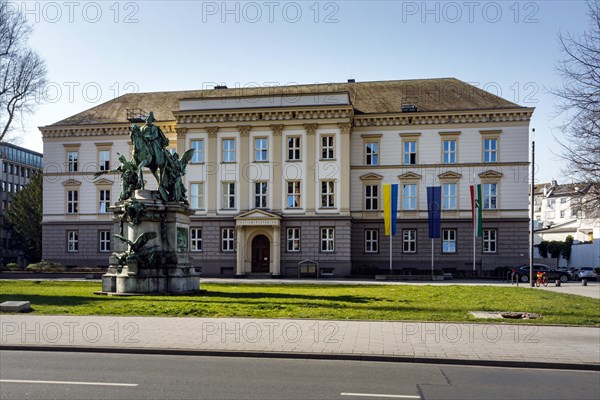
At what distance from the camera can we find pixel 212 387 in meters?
9.12

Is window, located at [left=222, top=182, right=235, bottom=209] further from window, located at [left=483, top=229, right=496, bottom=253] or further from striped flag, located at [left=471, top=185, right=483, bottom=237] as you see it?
window, located at [left=483, top=229, right=496, bottom=253]

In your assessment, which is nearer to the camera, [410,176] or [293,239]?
[293,239]

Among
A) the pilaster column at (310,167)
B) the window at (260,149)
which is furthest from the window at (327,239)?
the window at (260,149)

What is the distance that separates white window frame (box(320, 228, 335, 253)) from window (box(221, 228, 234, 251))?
7.91 meters

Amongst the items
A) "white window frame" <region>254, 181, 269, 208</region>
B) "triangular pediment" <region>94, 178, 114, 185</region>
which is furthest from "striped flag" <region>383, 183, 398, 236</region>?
"triangular pediment" <region>94, 178, 114, 185</region>

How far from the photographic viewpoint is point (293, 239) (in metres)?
52.1

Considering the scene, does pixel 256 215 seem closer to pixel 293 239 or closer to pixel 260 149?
pixel 293 239

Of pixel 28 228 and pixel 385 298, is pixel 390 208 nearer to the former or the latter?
pixel 385 298

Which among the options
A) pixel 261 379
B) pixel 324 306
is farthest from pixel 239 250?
pixel 261 379

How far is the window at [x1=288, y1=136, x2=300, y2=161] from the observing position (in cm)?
5259

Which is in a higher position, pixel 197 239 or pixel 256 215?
pixel 256 215

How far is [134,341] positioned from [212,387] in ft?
15.4

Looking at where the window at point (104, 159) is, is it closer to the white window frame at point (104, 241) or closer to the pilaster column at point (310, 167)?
the white window frame at point (104, 241)

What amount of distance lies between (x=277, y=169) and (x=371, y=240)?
1026 cm
